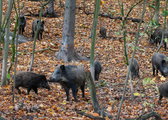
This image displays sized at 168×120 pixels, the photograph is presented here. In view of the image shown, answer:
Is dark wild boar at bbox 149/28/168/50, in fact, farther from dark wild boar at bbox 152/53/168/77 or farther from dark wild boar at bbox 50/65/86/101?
dark wild boar at bbox 50/65/86/101

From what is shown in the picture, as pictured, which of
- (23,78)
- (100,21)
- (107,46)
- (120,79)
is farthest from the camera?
(100,21)

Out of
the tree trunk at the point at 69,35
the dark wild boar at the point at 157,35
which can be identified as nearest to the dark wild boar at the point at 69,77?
the tree trunk at the point at 69,35

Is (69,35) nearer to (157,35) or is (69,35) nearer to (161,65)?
(161,65)

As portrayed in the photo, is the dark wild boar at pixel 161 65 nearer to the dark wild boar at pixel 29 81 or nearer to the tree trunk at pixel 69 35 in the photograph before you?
the tree trunk at pixel 69 35

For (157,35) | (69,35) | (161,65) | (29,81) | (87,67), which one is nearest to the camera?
(29,81)

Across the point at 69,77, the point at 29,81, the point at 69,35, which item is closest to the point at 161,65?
the point at 69,35

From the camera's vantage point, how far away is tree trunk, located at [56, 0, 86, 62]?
1474cm

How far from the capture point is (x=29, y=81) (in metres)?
10.0

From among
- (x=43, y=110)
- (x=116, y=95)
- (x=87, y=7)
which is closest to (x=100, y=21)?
(x=87, y=7)

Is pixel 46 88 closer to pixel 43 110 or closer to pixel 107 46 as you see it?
pixel 43 110

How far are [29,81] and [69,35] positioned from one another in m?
5.46

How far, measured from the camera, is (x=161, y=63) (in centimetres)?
1360

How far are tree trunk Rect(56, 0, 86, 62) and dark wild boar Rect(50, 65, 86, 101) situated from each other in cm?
521

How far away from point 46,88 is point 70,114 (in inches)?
92.2
